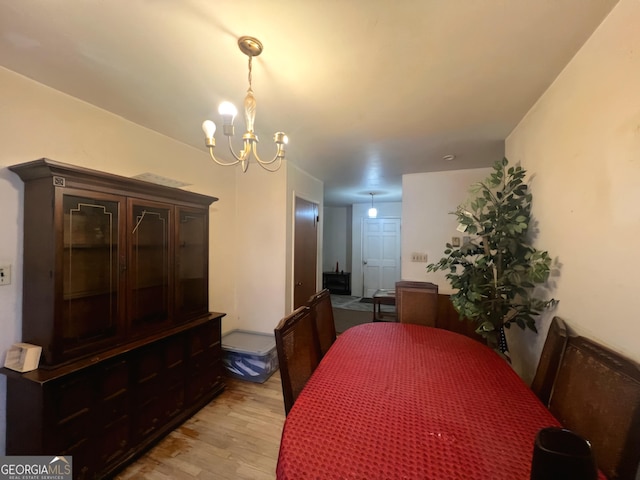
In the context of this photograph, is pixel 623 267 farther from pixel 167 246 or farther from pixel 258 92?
pixel 167 246

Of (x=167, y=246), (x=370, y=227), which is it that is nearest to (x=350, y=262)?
(x=370, y=227)

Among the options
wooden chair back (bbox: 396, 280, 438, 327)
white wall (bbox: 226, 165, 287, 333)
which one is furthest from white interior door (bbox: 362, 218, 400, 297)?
wooden chair back (bbox: 396, 280, 438, 327)

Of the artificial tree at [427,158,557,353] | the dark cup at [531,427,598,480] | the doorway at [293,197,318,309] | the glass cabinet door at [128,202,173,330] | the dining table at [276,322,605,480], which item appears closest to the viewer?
the dark cup at [531,427,598,480]

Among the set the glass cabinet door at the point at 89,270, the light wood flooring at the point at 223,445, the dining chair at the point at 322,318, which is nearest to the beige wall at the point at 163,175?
the glass cabinet door at the point at 89,270

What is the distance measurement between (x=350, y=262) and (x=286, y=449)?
6.18 m

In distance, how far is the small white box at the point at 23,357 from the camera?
1.41 metres

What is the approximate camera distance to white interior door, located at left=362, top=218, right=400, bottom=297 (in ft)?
20.8

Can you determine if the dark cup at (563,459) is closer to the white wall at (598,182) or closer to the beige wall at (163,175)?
the white wall at (598,182)

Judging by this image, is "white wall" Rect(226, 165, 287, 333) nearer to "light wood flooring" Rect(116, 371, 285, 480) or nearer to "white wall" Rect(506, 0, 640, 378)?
"light wood flooring" Rect(116, 371, 285, 480)

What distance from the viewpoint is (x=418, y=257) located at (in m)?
3.52

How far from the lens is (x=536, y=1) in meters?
1.01

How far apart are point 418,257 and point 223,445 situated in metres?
2.86

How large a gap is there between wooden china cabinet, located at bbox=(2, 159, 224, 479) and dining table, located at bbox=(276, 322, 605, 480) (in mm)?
1346

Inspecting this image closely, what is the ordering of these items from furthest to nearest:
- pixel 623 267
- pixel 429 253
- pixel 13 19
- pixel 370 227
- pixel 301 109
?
pixel 370 227, pixel 429 253, pixel 301 109, pixel 13 19, pixel 623 267
